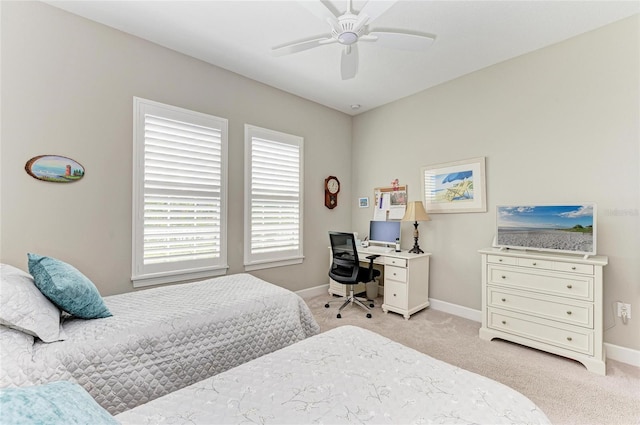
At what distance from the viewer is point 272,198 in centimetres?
373

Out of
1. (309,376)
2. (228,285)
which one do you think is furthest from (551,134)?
(228,285)

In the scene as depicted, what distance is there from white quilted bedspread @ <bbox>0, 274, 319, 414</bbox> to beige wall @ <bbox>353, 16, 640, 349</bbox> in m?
2.30

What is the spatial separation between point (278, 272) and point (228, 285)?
144 cm

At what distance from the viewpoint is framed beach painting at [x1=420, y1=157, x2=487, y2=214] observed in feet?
10.9

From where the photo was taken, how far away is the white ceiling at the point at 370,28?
229cm

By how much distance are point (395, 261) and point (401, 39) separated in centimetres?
240

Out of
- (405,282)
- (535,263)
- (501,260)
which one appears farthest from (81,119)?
(535,263)

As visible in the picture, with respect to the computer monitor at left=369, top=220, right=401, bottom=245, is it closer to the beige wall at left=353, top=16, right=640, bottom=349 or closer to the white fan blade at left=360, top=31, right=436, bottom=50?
the beige wall at left=353, top=16, right=640, bottom=349

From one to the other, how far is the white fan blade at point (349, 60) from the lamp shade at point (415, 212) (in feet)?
6.13

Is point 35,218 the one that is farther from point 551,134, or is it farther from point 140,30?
point 551,134

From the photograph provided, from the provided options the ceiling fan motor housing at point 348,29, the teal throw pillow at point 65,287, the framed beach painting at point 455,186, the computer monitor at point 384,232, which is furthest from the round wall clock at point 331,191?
the teal throw pillow at point 65,287

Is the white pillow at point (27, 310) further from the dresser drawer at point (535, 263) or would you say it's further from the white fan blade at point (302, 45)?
the dresser drawer at point (535, 263)

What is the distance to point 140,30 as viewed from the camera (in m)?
2.63

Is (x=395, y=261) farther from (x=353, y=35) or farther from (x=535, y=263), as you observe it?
(x=353, y=35)
